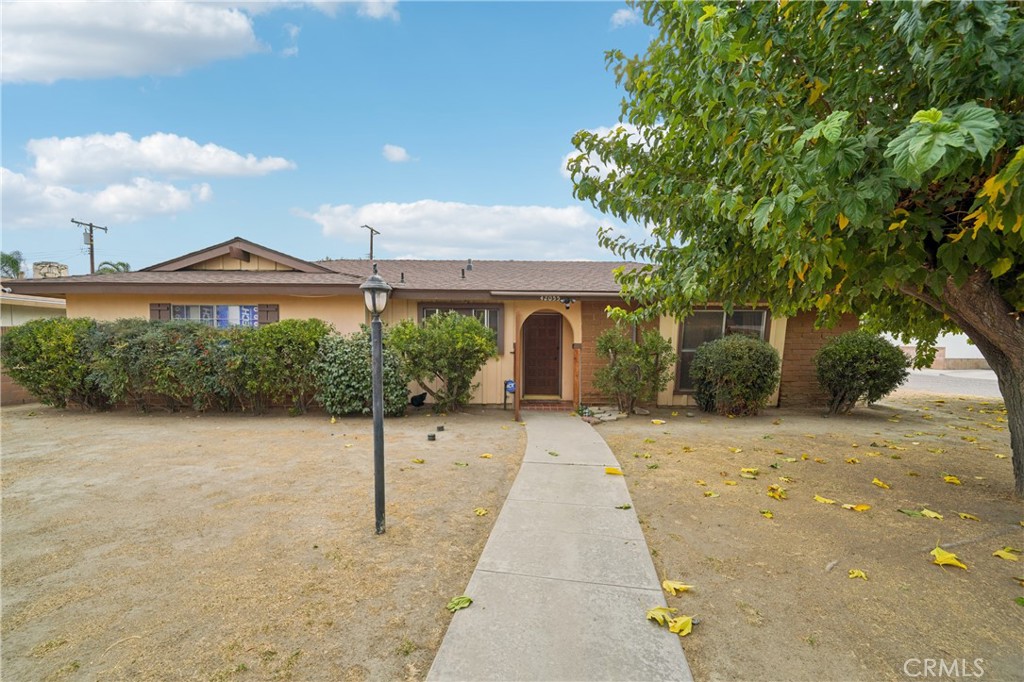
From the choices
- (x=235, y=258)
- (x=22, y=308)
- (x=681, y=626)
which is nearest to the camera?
(x=681, y=626)

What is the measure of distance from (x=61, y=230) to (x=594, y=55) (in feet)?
96.6

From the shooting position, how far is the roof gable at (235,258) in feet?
33.1

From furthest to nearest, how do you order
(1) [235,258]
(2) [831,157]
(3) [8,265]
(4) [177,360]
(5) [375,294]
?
(3) [8,265], (1) [235,258], (4) [177,360], (5) [375,294], (2) [831,157]

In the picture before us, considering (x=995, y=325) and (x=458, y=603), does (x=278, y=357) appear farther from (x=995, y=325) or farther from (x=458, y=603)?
(x=995, y=325)

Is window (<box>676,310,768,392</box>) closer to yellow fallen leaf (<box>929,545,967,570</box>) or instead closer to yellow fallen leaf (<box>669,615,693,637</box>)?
yellow fallen leaf (<box>929,545,967,570</box>)

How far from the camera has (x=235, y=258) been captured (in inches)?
404

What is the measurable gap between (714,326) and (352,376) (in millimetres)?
7901

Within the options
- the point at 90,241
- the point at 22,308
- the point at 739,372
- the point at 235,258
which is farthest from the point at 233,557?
the point at 90,241

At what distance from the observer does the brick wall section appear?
31.8 feet

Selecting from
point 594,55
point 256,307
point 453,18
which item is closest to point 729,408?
point 594,55

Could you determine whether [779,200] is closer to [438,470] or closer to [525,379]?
[438,470]

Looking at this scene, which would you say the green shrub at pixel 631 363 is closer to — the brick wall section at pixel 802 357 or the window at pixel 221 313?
the brick wall section at pixel 802 357
